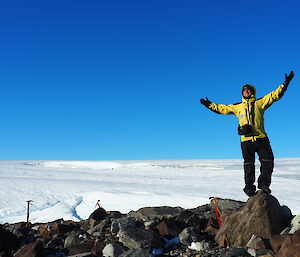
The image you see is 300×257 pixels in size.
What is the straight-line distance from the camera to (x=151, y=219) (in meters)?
5.55

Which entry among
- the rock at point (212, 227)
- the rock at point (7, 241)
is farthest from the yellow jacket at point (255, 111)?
the rock at point (7, 241)

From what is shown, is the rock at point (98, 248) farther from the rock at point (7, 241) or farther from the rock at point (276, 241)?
A: the rock at point (276, 241)

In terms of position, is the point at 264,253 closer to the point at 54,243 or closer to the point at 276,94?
the point at 276,94

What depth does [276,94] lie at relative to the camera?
Result: 17.4 feet

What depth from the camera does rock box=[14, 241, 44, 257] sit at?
4.26 m

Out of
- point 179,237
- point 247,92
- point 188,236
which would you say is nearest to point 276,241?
point 188,236

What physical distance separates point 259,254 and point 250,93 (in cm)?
261

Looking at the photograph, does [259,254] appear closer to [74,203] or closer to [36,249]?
[36,249]

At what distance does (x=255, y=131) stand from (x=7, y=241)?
3.81 metres

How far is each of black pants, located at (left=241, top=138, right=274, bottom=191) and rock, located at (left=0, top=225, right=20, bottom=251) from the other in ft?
11.2

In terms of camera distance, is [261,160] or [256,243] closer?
[256,243]

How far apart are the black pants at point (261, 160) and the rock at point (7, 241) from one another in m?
3.42

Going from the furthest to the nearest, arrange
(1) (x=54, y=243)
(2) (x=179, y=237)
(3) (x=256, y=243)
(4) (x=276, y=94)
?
(4) (x=276, y=94)
(1) (x=54, y=243)
(2) (x=179, y=237)
(3) (x=256, y=243)

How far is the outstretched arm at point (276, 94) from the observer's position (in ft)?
17.3
